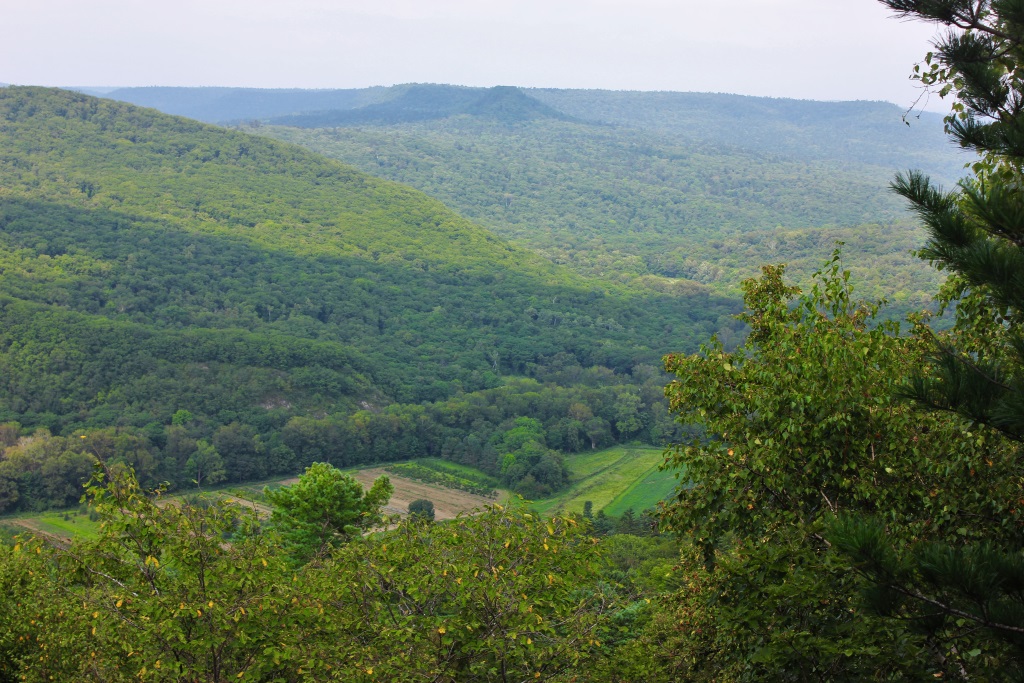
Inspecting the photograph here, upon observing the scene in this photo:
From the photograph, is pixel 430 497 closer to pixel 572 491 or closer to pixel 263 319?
pixel 572 491

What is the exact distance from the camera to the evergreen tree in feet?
14.5

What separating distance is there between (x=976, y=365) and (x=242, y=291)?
111110 mm

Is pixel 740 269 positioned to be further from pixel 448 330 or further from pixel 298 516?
pixel 298 516

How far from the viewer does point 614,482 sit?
65875 millimetres

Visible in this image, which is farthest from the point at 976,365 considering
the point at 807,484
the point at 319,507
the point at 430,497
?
the point at 430,497

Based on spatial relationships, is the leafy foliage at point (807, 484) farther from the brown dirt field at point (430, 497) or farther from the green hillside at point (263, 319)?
the green hillside at point (263, 319)

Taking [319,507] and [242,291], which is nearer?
[319,507]

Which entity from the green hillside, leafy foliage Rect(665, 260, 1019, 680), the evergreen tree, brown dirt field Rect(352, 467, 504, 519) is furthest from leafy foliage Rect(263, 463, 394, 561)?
the green hillside

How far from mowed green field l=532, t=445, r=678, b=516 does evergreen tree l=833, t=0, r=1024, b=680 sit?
4740 cm

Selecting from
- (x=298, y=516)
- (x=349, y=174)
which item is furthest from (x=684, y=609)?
(x=349, y=174)

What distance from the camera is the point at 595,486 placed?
213 ft

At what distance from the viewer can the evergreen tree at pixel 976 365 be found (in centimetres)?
441

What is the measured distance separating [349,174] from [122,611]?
536 ft

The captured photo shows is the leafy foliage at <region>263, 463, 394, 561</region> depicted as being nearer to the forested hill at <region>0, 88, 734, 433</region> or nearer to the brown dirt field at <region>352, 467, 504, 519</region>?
the brown dirt field at <region>352, 467, 504, 519</region>
